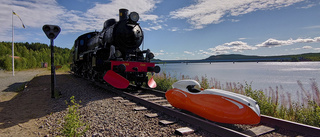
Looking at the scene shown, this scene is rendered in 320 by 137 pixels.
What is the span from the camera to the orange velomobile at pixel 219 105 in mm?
3127

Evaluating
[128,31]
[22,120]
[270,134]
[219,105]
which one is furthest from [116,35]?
[270,134]

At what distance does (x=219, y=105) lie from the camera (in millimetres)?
3402

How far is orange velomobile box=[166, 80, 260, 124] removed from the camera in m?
3.13

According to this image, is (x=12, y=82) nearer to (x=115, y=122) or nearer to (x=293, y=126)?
(x=115, y=122)

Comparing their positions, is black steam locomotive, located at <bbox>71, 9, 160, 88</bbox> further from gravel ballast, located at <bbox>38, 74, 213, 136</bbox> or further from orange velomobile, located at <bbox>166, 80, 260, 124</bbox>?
orange velomobile, located at <bbox>166, 80, 260, 124</bbox>

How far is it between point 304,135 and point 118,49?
21.7 feet

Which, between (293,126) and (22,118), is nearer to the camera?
(293,126)

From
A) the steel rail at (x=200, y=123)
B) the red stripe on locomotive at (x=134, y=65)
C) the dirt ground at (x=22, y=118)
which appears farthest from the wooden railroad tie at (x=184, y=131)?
the red stripe on locomotive at (x=134, y=65)

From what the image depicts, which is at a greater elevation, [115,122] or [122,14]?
[122,14]

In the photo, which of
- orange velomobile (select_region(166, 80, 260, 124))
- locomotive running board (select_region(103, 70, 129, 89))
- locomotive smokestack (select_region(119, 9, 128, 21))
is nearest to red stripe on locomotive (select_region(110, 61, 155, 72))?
locomotive running board (select_region(103, 70, 129, 89))

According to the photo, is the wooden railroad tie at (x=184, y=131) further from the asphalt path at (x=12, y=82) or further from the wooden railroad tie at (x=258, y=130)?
the asphalt path at (x=12, y=82)

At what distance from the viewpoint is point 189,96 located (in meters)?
4.01

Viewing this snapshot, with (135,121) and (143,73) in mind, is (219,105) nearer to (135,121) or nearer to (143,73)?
(135,121)

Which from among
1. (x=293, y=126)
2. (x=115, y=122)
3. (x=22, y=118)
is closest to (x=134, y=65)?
(x=115, y=122)
